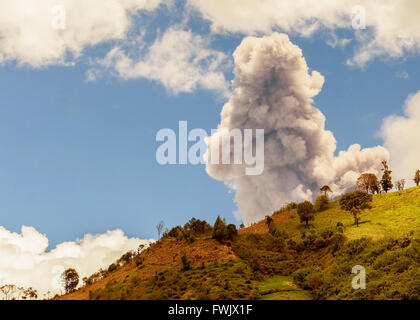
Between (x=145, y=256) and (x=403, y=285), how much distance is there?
28882mm

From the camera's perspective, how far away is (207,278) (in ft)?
87.9

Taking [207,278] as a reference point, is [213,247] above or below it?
above

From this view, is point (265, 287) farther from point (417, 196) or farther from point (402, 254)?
point (417, 196)

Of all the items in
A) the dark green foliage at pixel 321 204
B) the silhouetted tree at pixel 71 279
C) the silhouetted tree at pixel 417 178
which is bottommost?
the silhouetted tree at pixel 71 279

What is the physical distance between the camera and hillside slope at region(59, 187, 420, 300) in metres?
20.4

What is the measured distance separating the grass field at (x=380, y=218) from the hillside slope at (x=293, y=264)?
105 millimetres

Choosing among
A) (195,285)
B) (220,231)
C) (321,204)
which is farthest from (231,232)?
(321,204)

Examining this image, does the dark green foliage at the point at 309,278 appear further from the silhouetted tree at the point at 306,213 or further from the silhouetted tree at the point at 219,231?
the silhouetted tree at the point at 306,213

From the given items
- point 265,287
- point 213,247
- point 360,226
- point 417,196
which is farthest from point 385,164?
point 265,287

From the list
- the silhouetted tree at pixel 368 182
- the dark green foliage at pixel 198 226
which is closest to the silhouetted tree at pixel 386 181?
the silhouetted tree at pixel 368 182

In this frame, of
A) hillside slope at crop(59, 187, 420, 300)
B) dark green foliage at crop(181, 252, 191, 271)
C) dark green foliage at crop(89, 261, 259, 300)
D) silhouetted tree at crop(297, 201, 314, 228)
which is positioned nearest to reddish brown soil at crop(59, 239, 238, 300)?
hillside slope at crop(59, 187, 420, 300)

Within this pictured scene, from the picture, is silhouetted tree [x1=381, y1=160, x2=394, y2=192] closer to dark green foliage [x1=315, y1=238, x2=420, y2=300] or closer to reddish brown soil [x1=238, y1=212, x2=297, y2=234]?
reddish brown soil [x1=238, y1=212, x2=297, y2=234]

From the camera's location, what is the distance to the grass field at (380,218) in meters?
31.5

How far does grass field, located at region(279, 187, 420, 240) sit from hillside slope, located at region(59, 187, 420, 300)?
4.1 inches
